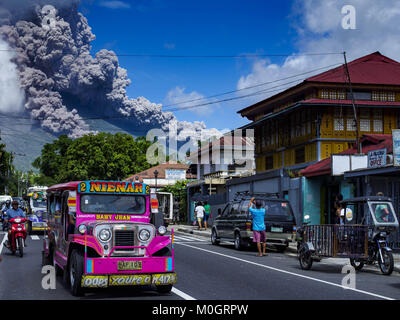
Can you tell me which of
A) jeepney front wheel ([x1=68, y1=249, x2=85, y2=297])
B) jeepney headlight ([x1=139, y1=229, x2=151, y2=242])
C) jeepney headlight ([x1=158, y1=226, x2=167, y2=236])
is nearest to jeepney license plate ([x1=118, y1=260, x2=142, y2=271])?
jeepney headlight ([x1=139, y1=229, x2=151, y2=242])

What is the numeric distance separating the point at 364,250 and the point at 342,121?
21210 millimetres

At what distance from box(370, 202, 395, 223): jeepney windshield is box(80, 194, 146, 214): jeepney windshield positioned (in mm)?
6672

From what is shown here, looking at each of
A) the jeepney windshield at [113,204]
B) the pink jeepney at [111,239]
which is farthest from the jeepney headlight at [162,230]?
the jeepney windshield at [113,204]

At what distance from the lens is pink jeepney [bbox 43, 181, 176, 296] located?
9.62 m

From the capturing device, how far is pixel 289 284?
38.4 feet

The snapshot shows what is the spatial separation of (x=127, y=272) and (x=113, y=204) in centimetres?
212

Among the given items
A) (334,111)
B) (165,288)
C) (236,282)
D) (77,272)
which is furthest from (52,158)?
(77,272)

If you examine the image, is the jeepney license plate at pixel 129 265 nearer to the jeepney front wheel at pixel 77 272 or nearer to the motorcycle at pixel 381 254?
the jeepney front wheel at pixel 77 272

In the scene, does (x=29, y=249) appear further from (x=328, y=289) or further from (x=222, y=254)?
(x=328, y=289)

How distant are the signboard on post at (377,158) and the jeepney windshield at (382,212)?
478 cm

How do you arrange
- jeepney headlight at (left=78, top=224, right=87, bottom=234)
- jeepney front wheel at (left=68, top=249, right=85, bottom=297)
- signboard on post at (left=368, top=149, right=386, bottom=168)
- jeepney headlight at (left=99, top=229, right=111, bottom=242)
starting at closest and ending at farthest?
1. jeepney front wheel at (left=68, top=249, right=85, bottom=297)
2. jeepney headlight at (left=99, top=229, right=111, bottom=242)
3. jeepney headlight at (left=78, top=224, right=87, bottom=234)
4. signboard on post at (left=368, top=149, right=386, bottom=168)

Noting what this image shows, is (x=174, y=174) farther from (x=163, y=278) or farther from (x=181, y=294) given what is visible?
(x=163, y=278)

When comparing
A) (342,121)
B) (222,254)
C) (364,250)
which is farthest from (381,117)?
(364,250)

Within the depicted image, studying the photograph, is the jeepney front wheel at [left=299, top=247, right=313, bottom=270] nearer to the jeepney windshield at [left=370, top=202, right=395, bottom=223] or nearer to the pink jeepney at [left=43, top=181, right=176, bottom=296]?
the jeepney windshield at [left=370, top=202, right=395, bottom=223]
